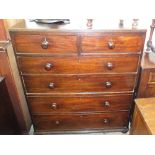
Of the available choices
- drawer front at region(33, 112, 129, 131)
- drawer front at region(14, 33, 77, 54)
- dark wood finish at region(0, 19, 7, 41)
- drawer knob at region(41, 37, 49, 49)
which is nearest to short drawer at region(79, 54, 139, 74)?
drawer front at region(14, 33, 77, 54)

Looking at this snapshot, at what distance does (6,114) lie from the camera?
148 cm

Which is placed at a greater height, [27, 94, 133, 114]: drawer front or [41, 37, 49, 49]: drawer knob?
[41, 37, 49, 49]: drawer knob

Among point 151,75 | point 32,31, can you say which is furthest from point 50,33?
point 151,75

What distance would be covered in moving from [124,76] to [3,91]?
0.98 m

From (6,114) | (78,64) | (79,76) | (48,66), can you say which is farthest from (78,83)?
(6,114)

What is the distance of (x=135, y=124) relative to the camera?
146 cm

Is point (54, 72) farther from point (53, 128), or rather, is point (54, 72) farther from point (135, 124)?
point (135, 124)

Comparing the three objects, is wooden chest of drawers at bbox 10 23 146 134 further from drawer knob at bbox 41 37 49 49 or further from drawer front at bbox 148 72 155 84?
drawer front at bbox 148 72 155 84

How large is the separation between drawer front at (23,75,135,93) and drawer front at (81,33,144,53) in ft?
0.76

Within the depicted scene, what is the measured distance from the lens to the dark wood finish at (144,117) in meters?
1.18

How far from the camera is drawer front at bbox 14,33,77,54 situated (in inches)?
45.4

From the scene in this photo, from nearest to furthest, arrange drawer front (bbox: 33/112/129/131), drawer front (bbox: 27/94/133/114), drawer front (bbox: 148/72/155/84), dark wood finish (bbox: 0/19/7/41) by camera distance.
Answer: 1. dark wood finish (bbox: 0/19/7/41)
2. drawer front (bbox: 148/72/155/84)
3. drawer front (bbox: 27/94/133/114)
4. drawer front (bbox: 33/112/129/131)

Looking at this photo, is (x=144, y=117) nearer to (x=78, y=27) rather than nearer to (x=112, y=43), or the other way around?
(x=112, y=43)

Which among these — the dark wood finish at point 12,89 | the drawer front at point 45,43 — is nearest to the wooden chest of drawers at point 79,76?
the drawer front at point 45,43
